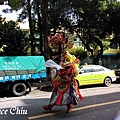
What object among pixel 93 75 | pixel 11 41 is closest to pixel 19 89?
pixel 93 75

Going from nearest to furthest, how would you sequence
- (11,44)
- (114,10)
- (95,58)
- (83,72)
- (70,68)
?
(70,68) → (83,72) → (11,44) → (114,10) → (95,58)

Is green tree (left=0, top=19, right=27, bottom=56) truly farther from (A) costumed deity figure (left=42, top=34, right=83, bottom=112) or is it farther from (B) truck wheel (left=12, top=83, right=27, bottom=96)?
(A) costumed deity figure (left=42, top=34, right=83, bottom=112)

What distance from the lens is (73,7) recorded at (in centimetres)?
1762

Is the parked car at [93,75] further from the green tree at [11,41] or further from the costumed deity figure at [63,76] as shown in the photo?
the costumed deity figure at [63,76]

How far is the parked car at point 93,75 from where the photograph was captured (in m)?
12.4

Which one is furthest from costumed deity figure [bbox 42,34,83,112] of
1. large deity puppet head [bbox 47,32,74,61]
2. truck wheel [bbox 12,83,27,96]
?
truck wheel [bbox 12,83,27,96]

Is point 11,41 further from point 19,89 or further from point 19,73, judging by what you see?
point 19,89

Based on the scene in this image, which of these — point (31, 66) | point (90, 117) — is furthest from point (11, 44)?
point (90, 117)

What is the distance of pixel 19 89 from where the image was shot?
10.5 meters

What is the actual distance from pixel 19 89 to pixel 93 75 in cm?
462

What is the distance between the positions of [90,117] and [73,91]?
36.7 inches

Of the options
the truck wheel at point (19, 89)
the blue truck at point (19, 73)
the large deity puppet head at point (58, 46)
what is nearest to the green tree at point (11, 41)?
the blue truck at point (19, 73)

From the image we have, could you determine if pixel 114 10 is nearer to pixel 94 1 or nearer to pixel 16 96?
pixel 94 1

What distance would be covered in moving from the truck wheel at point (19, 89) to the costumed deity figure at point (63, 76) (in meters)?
4.05
